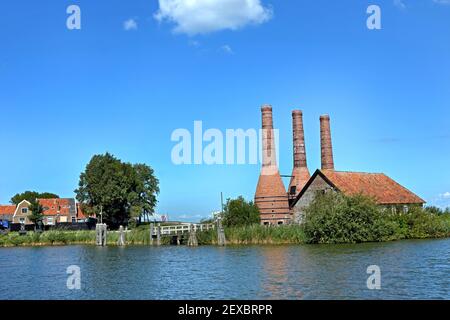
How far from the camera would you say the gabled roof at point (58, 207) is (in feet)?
302

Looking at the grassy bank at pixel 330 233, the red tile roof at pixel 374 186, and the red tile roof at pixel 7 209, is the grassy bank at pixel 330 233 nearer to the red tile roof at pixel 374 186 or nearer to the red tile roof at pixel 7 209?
the red tile roof at pixel 374 186

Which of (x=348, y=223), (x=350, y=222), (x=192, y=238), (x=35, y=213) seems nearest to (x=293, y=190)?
(x=192, y=238)

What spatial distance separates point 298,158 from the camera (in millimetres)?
58562

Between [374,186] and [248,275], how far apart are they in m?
31.4

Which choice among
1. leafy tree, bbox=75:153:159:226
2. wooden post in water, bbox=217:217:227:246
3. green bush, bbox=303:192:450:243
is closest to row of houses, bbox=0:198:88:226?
leafy tree, bbox=75:153:159:226

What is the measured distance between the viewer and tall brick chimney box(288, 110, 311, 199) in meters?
58.1

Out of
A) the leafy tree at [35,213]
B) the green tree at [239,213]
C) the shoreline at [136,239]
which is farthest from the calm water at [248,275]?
the leafy tree at [35,213]

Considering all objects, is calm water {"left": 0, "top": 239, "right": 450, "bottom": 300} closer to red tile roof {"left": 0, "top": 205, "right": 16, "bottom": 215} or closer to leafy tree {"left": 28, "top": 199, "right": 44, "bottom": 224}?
leafy tree {"left": 28, "top": 199, "right": 44, "bottom": 224}

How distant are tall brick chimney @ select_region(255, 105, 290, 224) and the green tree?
120 inches

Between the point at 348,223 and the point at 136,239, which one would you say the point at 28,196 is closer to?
the point at 136,239

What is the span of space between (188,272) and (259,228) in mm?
18422

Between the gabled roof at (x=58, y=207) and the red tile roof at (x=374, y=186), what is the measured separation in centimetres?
5531
